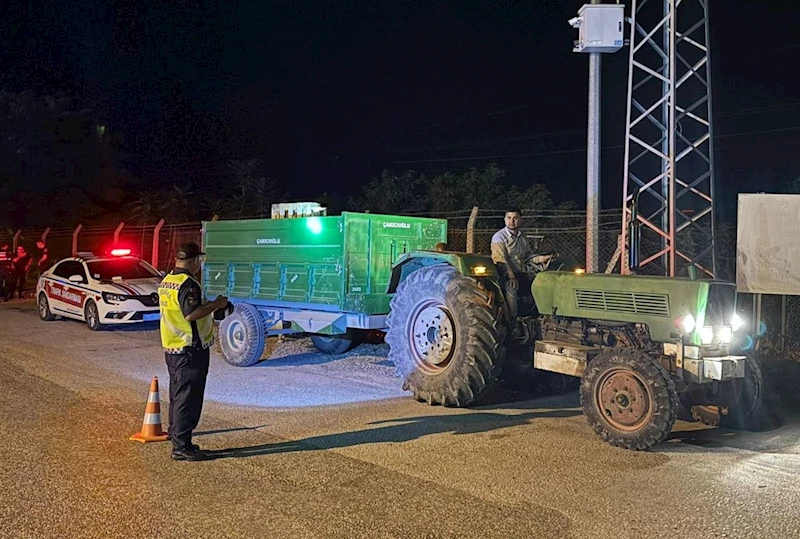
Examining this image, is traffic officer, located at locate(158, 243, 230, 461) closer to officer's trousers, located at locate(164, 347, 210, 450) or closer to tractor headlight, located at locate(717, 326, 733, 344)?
officer's trousers, located at locate(164, 347, 210, 450)

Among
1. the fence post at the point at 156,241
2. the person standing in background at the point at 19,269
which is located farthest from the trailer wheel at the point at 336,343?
the person standing in background at the point at 19,269

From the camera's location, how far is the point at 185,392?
241 inches

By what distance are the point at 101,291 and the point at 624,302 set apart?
10.8 metres

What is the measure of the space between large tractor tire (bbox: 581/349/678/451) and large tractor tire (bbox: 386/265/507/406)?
1199 millimetres

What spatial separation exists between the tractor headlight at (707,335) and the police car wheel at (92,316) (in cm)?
1150

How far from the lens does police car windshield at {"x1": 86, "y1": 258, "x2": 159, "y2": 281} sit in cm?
1513

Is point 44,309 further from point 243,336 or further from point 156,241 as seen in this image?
point 243,336

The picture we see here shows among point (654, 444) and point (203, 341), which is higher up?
point (203, 341)

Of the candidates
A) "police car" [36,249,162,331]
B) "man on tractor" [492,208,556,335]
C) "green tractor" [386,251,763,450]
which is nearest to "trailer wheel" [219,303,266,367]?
"green tractor" [386,251,763,450]

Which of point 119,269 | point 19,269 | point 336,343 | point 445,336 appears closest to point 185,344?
point 445,336

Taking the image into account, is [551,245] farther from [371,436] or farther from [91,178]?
[91,178]

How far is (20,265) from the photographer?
21.4 meters

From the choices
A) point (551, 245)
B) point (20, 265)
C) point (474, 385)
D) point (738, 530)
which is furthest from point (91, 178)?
point (738, 530)

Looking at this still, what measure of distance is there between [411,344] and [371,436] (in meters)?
1.92
